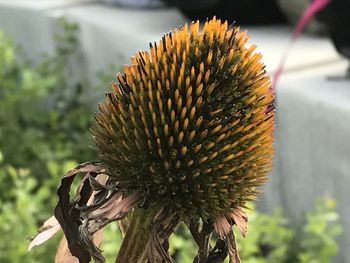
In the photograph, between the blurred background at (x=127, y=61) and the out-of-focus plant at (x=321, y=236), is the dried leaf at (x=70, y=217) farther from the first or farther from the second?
the out-of-focus plant at (x=321, y=236)

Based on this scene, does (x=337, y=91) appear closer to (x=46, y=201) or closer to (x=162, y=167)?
(x=46, y=201)

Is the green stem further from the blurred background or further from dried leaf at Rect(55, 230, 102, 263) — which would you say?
the blurred background

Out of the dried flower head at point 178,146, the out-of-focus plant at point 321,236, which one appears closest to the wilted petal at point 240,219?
the dried flower head at point 178,146

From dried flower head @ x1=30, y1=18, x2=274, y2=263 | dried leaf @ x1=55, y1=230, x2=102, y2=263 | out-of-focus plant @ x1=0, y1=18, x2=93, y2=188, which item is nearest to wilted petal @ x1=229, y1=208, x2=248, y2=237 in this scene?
dried flower head @ x1=30, y1=18, x2=274, y2=263

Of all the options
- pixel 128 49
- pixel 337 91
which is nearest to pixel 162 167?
pixel 337 91

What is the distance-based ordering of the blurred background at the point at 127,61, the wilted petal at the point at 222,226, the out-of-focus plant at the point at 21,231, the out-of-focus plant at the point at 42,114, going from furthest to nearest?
the out-of-focus plant at the point at 42,114 → the blurred background at the point at 127,61 → the out-of-focus plant at the point at 21,231 → the wilted petal at the point at 222,226

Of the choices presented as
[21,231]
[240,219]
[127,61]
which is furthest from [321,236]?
[127,61]
